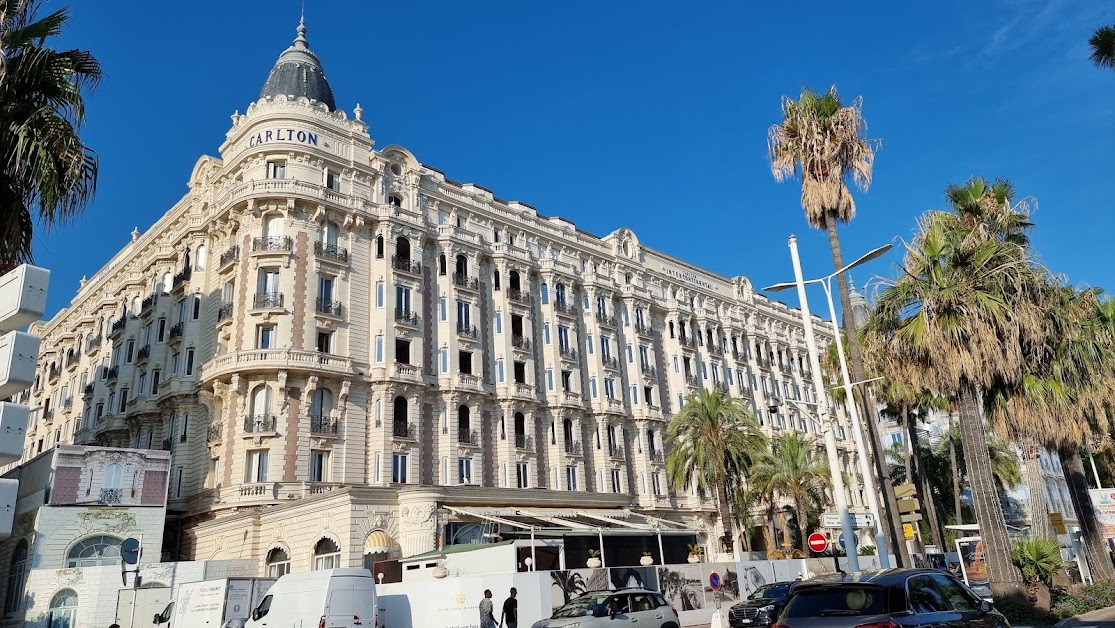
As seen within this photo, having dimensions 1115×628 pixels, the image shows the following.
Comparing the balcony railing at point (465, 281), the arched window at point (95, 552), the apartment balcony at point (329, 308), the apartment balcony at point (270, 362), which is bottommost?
the arched window at point (95, 552)

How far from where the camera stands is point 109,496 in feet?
110

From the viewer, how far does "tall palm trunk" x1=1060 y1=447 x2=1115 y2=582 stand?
2683 cm

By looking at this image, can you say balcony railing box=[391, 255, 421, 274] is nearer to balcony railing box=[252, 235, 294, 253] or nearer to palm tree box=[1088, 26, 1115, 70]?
balcony railing box=[252, 235, 294, 253]

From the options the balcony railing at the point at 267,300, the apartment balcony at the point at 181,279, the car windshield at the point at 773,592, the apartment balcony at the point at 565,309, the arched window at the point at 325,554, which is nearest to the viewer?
the car windshield at the point at 773,592

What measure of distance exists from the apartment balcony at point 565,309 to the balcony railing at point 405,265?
10.4 metres

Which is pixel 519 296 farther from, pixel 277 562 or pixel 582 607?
pixel 582 607

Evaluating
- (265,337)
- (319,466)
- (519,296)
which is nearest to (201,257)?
(265,337)

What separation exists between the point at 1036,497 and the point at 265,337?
3385 centimetres

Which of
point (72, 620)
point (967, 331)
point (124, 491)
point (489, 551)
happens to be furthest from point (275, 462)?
point (967, 331)

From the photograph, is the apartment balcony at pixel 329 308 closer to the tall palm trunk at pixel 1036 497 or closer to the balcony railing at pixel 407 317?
the balcony railing at pixel 407 317

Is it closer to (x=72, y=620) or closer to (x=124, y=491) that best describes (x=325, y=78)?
(x=124, y=491)

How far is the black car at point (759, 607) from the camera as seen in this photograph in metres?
21.4

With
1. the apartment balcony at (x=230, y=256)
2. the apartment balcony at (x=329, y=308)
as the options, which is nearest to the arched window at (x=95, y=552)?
the apartment balcony at (x=329, y=308)

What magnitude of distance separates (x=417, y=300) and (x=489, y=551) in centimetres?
1923
